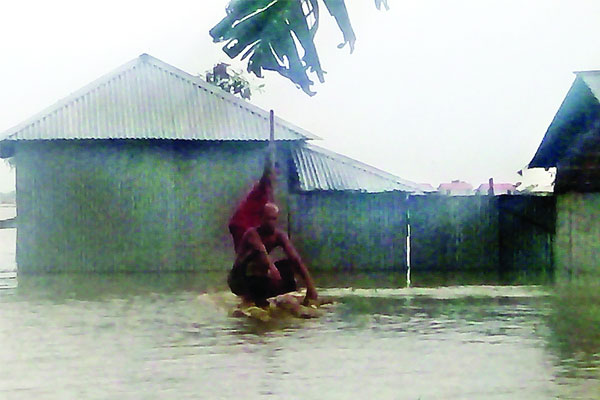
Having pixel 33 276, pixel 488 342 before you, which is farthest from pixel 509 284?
pixel 33 276

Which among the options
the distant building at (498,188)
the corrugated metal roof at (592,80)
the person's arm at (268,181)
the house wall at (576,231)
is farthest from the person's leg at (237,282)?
the house wall at (576,231)

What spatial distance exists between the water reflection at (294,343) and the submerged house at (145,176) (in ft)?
0.34

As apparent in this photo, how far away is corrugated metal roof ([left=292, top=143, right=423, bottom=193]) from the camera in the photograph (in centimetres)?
300

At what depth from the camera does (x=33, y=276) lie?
3.00 meters

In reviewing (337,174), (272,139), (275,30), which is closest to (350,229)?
(337,174)

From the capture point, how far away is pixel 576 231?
4.02 meters

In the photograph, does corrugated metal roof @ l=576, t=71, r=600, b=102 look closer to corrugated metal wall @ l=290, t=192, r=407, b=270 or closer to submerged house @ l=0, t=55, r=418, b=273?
submerged house @ l=0, t=55, r=418, b=273

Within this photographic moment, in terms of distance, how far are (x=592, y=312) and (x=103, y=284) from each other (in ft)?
5.19

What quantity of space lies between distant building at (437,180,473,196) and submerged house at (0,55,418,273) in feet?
0.37

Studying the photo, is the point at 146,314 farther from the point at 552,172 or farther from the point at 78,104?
the point at 552,172

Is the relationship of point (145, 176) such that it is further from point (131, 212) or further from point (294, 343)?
point (294, 343)

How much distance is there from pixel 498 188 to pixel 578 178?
873 millimetres

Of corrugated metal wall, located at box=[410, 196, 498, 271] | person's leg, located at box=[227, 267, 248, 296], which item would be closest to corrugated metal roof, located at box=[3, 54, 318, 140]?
person's leg, located at box=[227, 267, 248, 296]

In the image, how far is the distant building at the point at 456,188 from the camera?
113 inches
